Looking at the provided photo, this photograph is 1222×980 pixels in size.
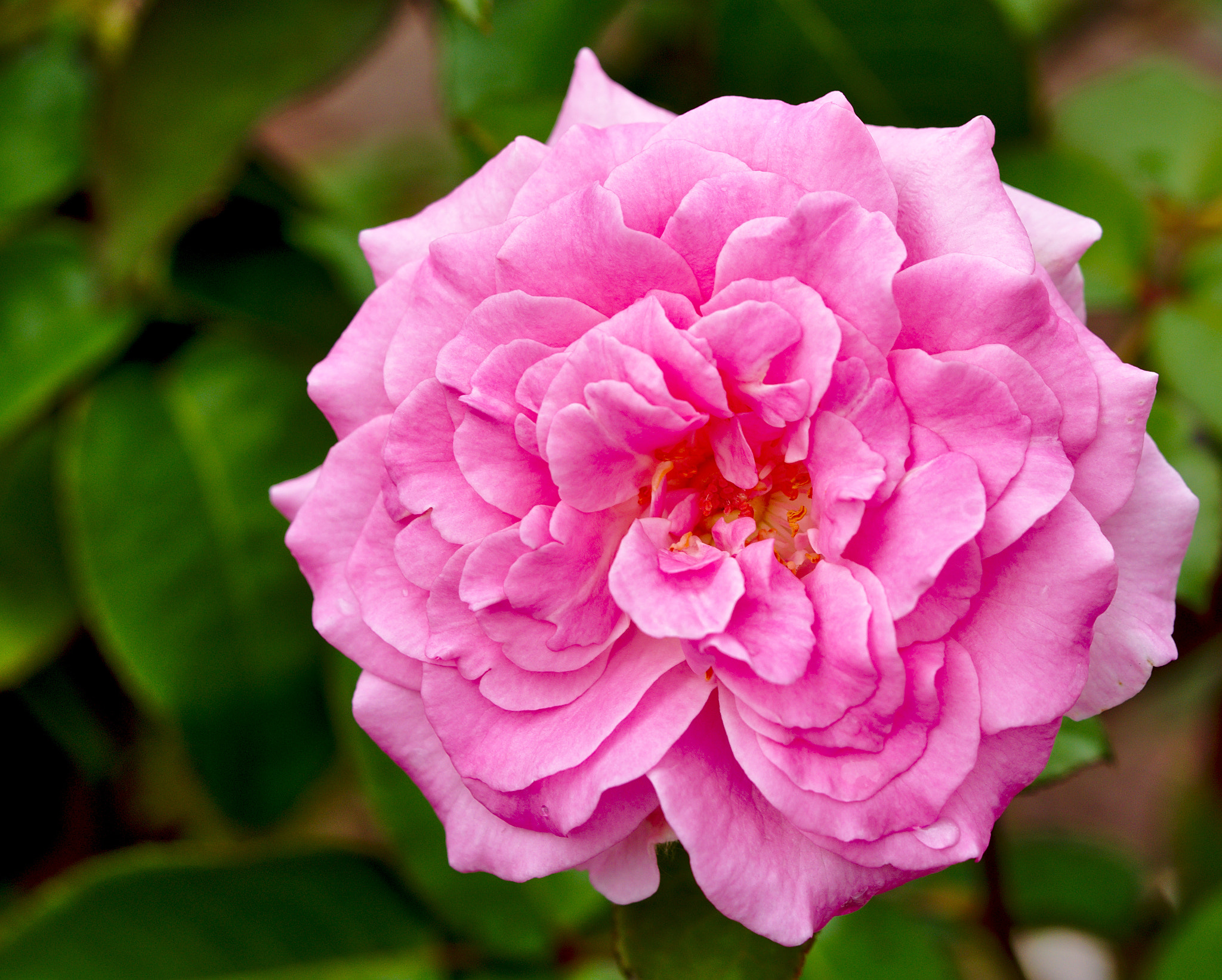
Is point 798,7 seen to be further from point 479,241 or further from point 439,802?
point 439,802

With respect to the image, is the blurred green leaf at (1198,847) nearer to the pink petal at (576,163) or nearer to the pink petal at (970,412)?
the pink petal at (970,412)

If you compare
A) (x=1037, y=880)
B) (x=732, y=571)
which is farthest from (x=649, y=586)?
(x=1037, y=880)

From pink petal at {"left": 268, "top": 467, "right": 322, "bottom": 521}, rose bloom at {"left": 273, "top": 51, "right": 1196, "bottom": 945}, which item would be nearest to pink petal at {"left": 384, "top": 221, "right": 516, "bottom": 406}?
rose bloom at {"left": 273, "top": 51, "right": 1196, "bottom": 945}

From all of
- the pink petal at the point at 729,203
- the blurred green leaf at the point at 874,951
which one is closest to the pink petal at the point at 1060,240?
the pink petal at the point at 729,203

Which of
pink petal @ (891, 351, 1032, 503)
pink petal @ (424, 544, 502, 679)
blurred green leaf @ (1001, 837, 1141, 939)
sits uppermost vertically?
pink petal @ (891, 351, 1032, 503)

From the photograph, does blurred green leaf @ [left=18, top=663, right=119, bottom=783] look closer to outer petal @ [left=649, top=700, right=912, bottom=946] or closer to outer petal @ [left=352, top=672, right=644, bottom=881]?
outer petal @ [left=352, top=672, right=644, bottom=881]

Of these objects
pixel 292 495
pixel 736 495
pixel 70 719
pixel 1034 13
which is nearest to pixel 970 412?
pixel 736 495
